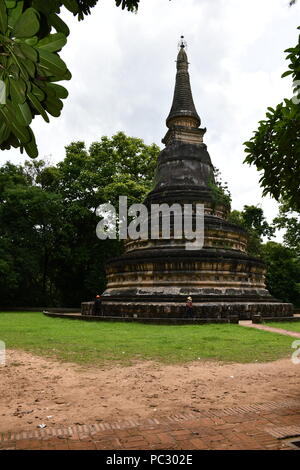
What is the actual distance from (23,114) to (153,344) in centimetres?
935

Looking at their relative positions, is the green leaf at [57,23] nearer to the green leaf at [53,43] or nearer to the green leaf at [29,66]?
the green leaf at [53,43]

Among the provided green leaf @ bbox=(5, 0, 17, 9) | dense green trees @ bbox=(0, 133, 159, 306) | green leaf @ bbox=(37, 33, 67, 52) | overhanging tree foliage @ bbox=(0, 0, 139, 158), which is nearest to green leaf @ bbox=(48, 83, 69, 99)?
overhanging tree foliage @ bbox=(0, 0, 139, 158)

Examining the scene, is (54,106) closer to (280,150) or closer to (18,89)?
(18,89)

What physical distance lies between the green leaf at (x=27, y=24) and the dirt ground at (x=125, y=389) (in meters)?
4.20

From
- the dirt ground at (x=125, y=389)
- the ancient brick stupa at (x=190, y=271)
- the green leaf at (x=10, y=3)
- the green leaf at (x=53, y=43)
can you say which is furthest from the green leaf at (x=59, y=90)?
the ancient brick stupa at (x=190, y=271)

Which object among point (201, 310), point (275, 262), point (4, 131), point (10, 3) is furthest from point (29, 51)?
point (275, 262)

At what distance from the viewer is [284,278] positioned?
1152 inches

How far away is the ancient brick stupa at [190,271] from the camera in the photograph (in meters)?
16.6

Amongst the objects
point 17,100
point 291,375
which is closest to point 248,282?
point 291,375

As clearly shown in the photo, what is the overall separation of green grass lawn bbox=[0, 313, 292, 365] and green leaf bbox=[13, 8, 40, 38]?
7.28m

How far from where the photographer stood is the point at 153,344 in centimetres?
987

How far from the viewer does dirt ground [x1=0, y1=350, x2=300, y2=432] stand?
14.9ft

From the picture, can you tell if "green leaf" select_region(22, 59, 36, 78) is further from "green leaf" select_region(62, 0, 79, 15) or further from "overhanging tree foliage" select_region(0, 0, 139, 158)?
"green leaf" select_region(62, 0, 79, 15)

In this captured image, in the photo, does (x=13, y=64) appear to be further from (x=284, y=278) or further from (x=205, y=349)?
(x=284, y=278)
